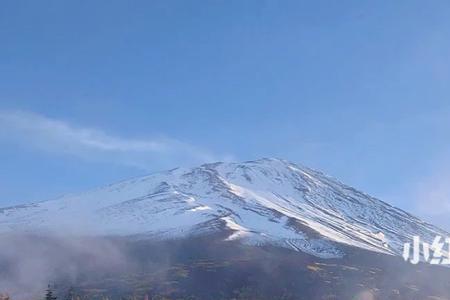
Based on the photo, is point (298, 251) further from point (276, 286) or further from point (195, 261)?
point (276, 286)

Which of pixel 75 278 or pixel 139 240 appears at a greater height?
pixel 139 240

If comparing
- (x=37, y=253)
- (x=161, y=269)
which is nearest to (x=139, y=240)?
(x=37, y=253)

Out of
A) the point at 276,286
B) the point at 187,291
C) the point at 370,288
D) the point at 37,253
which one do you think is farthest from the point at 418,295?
the point at 37,253

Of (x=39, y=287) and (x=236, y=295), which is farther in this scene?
(x=39, y=287)

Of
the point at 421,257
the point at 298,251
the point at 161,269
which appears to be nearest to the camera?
the point at 161,269

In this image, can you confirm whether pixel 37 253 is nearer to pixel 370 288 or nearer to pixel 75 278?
pixel 75 278

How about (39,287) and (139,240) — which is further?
(139,240)

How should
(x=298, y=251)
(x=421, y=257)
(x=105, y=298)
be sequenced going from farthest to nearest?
1. (x=421, y=257)
2. (x=298, y=251)
3. (x=105, y=298)

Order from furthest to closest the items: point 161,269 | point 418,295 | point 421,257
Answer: point 421,257 → point 161,269 → point 418,295

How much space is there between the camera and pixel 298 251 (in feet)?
593

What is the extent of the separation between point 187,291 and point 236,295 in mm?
9437

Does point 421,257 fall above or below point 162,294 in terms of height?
above

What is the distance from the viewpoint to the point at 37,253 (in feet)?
613

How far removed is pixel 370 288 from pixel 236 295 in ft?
100.0
